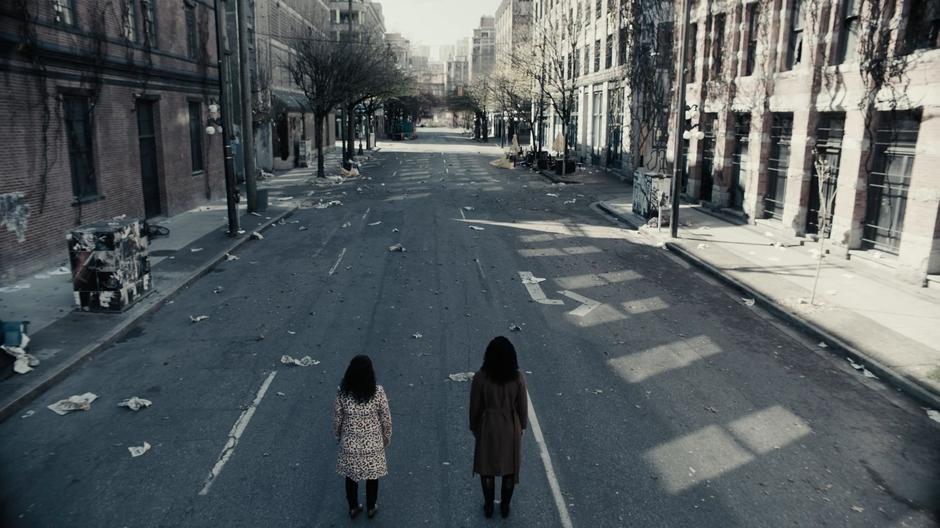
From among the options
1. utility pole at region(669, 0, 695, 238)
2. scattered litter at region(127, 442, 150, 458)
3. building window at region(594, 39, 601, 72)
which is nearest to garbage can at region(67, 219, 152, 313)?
scattered litter at region(127, 442, 150, 458)

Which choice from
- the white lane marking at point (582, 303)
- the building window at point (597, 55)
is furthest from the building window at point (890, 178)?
the building window at point (597, 55)

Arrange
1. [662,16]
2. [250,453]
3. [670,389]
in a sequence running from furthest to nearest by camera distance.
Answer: [662,16] < [670,389] < [250,453]

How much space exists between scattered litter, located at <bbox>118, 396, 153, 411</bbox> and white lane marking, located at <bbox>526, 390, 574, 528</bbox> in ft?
16.2

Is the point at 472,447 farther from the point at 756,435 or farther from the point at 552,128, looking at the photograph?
the point at 552,128

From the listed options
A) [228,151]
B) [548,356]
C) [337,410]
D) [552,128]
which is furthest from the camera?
[552,128]

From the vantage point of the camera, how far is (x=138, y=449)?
740 centimetres

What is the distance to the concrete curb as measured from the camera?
839 centimetres

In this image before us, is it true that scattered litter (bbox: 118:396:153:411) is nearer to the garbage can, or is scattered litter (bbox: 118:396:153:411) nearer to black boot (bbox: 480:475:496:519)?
the garbage can

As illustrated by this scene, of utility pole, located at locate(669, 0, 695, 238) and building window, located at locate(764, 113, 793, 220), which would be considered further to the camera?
building window, located at locate(764, 113, 793, 220)

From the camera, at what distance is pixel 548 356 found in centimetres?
1039

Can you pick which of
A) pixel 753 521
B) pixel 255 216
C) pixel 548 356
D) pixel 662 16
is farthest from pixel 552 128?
pixel 753 521

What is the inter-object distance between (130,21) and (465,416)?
18565 millimetres

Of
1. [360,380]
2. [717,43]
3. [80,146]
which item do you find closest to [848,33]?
[717,43]

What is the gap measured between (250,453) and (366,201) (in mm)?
22032
